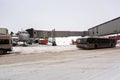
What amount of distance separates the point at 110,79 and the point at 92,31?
79491 millimetres

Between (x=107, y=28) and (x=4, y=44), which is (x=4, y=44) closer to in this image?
(x=4, y=44)

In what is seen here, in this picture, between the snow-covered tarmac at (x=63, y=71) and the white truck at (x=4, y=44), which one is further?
the white truck at (x=4, y=44)

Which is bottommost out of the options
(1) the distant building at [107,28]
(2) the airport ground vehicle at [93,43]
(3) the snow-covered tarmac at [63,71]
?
(3) the snow-covered tarmac at [63,71]

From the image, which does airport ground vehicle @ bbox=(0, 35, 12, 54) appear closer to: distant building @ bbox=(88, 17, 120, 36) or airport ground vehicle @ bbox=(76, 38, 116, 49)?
airport ground vehicle @ bbox=(76, 38, 116, 49)

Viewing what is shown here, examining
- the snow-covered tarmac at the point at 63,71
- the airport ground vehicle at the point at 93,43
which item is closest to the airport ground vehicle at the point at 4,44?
the airport ground vehicle at the point at 93,43

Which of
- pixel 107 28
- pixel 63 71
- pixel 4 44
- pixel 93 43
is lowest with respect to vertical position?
pixel 63 71

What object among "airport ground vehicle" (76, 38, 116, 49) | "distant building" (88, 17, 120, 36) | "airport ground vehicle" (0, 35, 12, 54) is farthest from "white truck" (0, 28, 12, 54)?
"distant building" (88, 17, 120, 36)

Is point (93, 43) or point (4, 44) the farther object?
point (93, 43)

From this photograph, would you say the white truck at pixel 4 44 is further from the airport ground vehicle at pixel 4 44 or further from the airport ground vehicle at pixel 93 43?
the airport ground vehicle at pixel 93 43

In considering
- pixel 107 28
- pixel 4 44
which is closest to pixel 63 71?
pixel 4 44

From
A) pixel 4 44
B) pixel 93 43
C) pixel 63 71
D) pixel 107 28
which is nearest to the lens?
pixel 63 71

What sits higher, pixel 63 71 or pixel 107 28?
pixel 107 28

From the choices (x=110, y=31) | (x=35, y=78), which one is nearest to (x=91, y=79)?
(x=35, y=78)

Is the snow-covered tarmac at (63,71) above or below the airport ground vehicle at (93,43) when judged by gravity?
below
